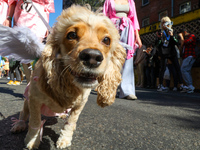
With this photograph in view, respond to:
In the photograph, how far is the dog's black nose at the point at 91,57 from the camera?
119 centimetres

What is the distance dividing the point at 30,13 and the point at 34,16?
0.25 ft

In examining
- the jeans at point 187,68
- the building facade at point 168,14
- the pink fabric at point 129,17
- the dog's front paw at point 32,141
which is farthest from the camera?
the building facade at point 168,14

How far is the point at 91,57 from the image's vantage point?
120cm

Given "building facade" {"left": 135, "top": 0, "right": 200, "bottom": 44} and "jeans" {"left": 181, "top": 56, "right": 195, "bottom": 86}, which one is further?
"building facade" {"left": 135, "top": 0, "right": 200, "bottom": 44}

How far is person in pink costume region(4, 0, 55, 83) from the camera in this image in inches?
113

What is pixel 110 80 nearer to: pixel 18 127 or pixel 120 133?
pixel 120 133

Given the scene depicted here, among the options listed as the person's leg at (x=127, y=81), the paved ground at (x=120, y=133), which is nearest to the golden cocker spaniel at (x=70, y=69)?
the paved ground at (x=120, y=133)

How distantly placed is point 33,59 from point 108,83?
0.79 metres

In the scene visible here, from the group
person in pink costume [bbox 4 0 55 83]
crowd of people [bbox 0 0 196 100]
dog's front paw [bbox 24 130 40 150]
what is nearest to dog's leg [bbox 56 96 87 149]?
dog's front paw [bbox 24 130 40 150]

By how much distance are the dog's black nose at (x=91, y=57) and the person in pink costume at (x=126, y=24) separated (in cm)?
267

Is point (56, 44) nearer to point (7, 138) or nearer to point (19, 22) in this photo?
point (7, 138)

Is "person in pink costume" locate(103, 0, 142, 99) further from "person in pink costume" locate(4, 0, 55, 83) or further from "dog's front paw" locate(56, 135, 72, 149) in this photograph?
"dog's front paw" locate(56, 135, 72, 149)

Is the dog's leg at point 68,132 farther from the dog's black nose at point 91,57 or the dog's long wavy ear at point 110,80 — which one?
the dog's black nose at point 91,57

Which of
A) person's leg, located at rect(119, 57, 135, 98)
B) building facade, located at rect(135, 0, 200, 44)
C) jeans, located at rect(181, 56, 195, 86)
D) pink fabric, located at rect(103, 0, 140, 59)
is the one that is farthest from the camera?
building facade, located at rect(135, 0, 200, 44)
